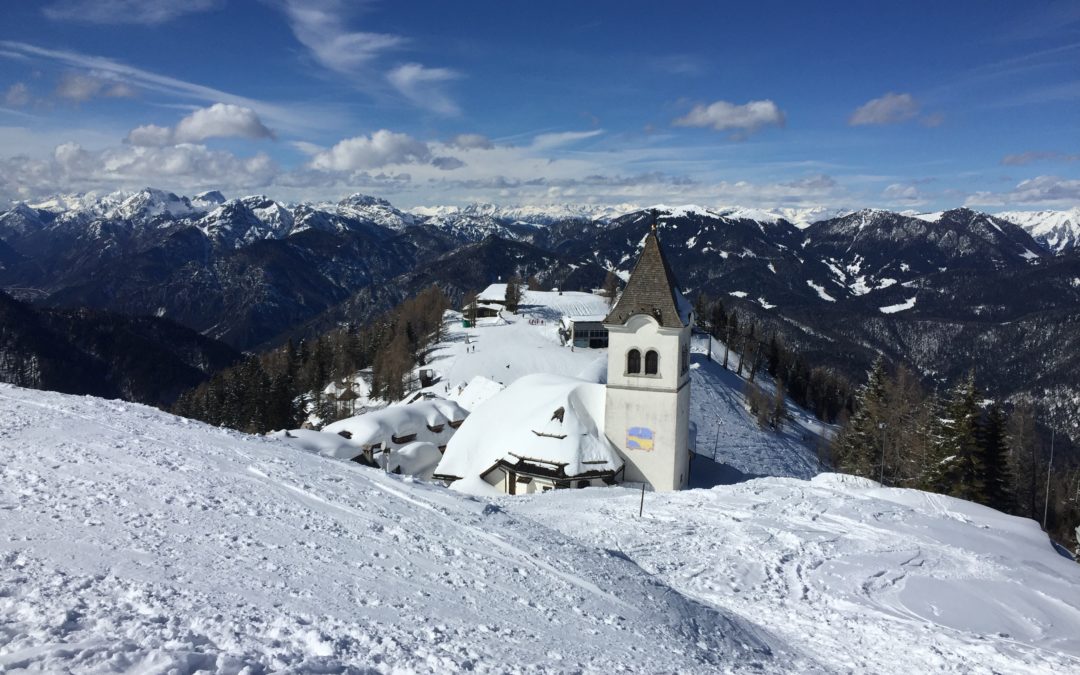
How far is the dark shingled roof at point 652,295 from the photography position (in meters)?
26.7

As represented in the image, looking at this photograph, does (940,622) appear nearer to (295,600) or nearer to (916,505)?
(916,505)

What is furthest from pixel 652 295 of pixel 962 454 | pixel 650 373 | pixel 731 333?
pixel 731 333

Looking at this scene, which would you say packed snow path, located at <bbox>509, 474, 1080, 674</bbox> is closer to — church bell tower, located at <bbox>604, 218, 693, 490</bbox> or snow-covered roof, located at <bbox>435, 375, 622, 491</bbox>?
snow-covered roof, located at <bbox>435, 375, 622, 491</bbox>

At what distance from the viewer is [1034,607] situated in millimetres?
13219

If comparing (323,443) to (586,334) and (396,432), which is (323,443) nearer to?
(396,432)

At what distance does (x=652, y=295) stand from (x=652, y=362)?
2.81m

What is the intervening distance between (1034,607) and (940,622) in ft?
8.88

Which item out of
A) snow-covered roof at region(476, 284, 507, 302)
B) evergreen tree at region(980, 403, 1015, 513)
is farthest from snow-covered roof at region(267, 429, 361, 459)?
snow-covered roof at region(476, 284, 507, 302)

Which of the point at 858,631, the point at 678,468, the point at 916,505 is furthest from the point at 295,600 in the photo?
the point at 678,468

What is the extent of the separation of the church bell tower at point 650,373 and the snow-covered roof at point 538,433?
1110 millimetres

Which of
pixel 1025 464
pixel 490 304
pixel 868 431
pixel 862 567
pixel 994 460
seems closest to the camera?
pixel 862 567

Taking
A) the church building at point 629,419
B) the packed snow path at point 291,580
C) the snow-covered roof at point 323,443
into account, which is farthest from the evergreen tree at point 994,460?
the snow-covered roof at point 323,443

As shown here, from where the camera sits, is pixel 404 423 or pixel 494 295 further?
pixel 494 295

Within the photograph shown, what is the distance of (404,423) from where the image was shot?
136 ft
